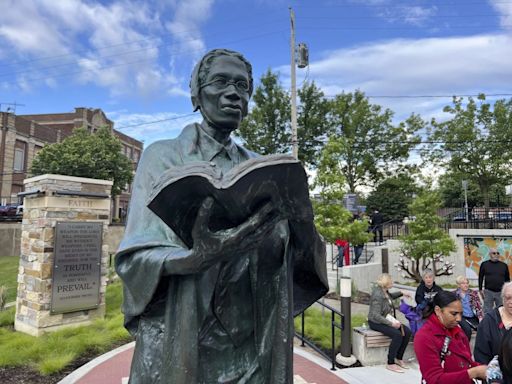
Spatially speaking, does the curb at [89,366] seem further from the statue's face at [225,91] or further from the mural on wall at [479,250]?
the mural on wall at [479,250]

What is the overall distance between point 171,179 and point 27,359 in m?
6.37

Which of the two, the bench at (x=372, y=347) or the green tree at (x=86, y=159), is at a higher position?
the green tree at (x=86, y=159)

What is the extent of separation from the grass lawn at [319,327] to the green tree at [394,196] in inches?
745

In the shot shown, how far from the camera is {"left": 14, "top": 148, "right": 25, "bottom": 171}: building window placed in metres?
32.2

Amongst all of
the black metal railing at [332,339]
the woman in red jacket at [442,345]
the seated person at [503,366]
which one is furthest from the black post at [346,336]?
the seated person at [503,366]

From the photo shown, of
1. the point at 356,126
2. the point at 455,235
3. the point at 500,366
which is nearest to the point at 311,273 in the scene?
the point at 500,366

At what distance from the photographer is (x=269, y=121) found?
23.2 metres

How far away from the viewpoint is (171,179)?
3.58ft

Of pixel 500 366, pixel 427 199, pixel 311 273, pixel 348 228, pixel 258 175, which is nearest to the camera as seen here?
pixel 258 175

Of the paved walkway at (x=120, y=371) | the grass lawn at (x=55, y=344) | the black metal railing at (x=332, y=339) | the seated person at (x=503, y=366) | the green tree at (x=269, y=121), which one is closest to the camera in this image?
the seated person at (x=503, y=366)

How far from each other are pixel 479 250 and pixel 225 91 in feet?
56.3

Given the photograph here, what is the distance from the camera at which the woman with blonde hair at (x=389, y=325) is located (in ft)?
20.2

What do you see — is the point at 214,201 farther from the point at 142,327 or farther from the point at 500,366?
the point at 500,366

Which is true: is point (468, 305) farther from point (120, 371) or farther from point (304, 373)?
point (120, 371)
